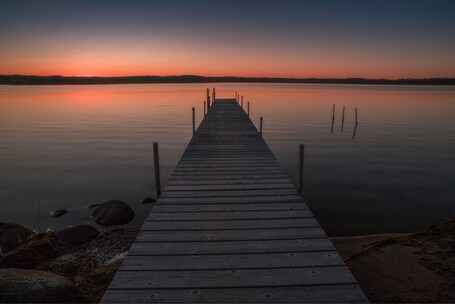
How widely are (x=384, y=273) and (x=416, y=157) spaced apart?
14.1m

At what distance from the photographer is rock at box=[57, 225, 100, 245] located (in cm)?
733

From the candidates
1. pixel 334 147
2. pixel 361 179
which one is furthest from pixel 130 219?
pixel 334 147

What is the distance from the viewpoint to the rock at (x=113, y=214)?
8992mm

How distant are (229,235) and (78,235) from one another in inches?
187

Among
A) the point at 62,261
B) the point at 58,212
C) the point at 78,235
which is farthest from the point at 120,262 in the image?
the point at 58,212

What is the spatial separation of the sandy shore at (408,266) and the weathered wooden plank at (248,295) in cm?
210

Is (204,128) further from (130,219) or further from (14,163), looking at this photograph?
(14,163)

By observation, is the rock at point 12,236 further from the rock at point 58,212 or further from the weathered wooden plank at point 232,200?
the weathered wooden plank at point 232,200

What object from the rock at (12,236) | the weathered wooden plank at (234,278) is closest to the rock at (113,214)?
the rock at (12,236)

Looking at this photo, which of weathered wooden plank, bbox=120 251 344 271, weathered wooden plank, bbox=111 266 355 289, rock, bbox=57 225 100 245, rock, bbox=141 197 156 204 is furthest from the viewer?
rock, bbox=141 197 156 204

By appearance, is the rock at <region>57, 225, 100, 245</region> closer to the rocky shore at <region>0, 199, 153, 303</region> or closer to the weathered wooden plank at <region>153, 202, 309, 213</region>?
the rocky shore at <region>0, 199, 153, 303</region>

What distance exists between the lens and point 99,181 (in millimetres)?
13398

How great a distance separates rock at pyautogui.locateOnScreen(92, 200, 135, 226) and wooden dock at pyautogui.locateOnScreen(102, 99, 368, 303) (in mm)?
2960

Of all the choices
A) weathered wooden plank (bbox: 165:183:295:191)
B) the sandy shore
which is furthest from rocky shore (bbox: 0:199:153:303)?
the sandy shore
